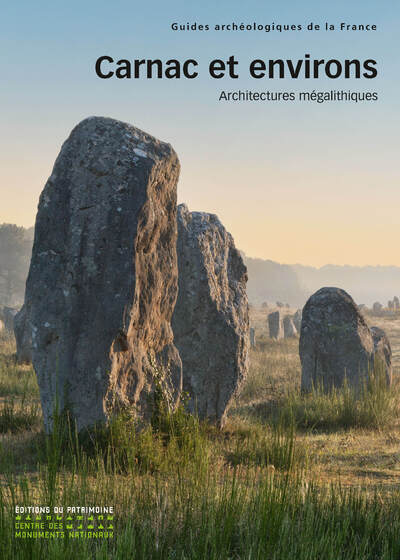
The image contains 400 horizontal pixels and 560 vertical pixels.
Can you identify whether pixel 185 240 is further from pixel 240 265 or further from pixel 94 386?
pixel 94 386

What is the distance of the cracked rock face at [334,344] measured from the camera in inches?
421

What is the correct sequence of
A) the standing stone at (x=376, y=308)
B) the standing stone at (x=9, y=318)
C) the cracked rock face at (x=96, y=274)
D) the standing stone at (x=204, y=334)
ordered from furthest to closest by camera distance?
the standing stone at (x=376, y=308) < the standing stone at (x=9, y=318) < the standing stone at (x=204, y=334) < the cracked rock face at (x=96, y=274)

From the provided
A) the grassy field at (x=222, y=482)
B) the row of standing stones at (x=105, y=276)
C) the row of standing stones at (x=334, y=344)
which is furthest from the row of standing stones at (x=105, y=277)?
the row of standing stones at (x=334, y=344)

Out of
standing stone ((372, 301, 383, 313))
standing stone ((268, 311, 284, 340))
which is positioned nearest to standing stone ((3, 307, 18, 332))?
standing stone ((268, 311, 284, 340))

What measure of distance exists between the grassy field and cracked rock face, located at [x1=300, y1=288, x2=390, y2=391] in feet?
3.54

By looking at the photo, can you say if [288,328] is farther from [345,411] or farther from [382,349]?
[345,411]

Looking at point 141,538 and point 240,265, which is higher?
point 240,265

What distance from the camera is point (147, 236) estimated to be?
19.2 ft

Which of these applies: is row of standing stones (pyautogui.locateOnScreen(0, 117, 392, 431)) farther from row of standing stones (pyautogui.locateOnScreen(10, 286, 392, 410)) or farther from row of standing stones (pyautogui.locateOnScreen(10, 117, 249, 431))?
row of standing stones (pyautogui.locateOnScreen(10, 286, 392, 410))

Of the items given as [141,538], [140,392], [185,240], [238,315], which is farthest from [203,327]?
[141,538]

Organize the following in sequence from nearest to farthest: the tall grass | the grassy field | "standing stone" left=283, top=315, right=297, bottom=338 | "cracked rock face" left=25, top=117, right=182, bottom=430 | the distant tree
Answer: the grassy field, "cracked rock face" left=25, top=117, right=182, bottom=430, the tall grass, "standing stone" left=283, top=315, right=297, bottom=338, the distant tree

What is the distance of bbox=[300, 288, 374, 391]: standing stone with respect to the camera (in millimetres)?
10703

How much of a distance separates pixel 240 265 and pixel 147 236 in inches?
113

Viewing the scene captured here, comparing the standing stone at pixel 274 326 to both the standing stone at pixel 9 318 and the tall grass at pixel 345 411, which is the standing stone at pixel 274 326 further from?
the tall grass at pixel 345 411
